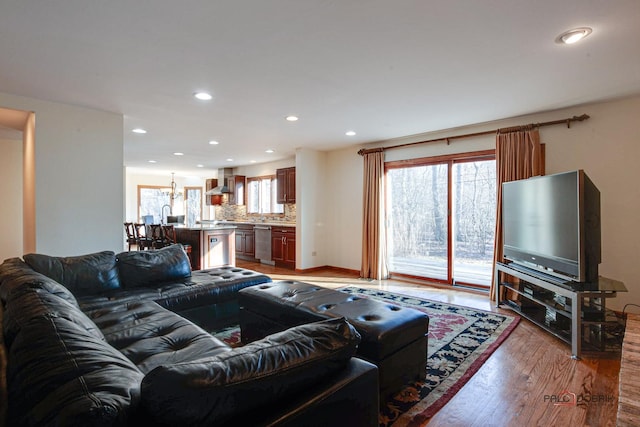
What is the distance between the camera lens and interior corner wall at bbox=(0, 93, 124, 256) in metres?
3.48

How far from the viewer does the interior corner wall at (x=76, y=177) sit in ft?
11.4

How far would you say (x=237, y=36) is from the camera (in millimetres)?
2219

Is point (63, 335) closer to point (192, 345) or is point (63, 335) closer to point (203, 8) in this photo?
point (192, 345)

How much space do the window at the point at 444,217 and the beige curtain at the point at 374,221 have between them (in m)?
0.15

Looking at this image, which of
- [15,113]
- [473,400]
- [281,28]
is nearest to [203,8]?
[281,28]

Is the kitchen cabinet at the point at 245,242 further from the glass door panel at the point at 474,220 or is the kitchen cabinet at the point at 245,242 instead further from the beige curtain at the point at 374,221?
the glass door panel at the point at 474,220

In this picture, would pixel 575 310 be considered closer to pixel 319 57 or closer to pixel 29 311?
pixel 319 57

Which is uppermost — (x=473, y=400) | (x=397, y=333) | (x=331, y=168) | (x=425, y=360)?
(x=331, y=168)

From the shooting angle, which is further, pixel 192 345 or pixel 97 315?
pixel 97 315

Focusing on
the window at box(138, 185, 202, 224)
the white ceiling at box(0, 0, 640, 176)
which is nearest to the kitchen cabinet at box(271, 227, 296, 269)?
the white ceiling at box(0, 0, 640, 176)

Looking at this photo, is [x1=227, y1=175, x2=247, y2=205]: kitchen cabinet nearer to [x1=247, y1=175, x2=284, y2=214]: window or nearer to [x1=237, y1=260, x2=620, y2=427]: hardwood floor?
[x1=247, y1=175, x2=284, y2=214]: window

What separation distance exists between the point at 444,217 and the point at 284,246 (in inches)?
126

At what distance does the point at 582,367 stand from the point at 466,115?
290cm

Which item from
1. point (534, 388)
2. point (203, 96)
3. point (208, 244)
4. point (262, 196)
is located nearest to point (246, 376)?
point (534, 388)
